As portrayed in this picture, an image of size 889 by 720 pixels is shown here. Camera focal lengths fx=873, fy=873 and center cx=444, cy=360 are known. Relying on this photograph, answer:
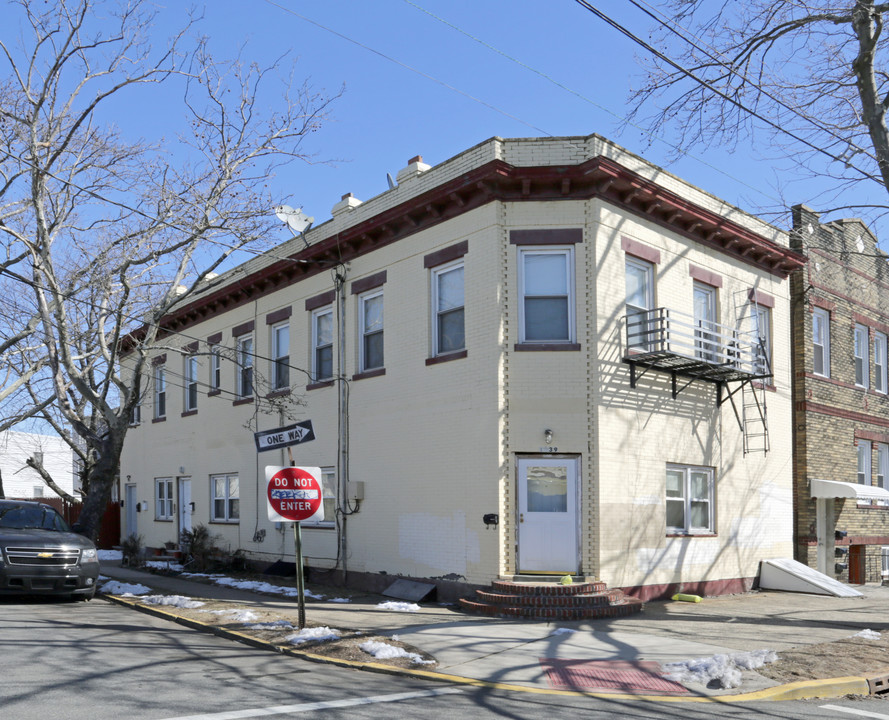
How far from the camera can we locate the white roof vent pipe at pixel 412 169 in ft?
54.9

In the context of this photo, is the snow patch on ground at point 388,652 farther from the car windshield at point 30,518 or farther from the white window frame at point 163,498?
the white window frame at point 163,498

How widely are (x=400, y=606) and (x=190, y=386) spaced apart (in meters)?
12.9

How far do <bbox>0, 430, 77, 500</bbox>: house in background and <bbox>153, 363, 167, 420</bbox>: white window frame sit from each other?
31.1 m

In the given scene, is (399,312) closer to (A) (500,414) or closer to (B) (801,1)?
(A) (500,414)

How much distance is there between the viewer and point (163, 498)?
26016mm

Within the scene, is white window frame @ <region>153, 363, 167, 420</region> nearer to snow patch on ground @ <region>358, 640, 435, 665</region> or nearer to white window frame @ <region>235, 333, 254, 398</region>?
white window frame @ <region>235, 333, 254, 398</region>

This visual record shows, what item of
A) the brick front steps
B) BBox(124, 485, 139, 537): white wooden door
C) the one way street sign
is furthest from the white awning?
BBox(124, 485, 139, 537): white wooden door

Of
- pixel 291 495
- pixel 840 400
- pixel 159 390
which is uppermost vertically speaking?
pixel 159 390

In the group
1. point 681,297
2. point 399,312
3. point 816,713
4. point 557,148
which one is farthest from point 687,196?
point 816,713

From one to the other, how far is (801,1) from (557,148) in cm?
434

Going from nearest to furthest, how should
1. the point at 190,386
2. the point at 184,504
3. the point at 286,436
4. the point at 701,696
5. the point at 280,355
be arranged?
the point at 701,696 < the point at 286,436 < the point at 280,355 < the point at 184,504 < the point at 190,386

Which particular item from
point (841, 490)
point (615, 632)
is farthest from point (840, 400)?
point (615, 632)

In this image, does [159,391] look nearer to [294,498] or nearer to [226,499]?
[226,499]

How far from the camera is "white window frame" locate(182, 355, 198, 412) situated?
2448 centimetres
